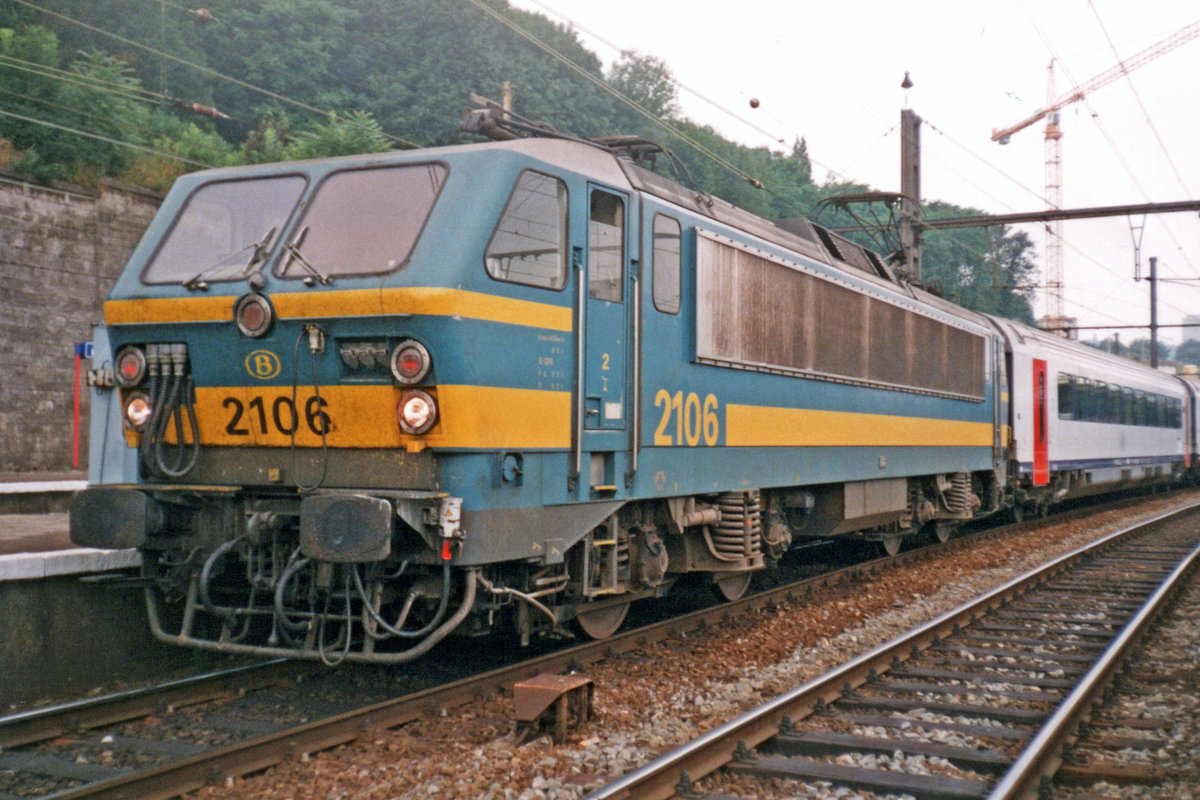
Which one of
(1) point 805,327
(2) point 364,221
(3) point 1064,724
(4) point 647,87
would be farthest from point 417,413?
(4) point 647,87

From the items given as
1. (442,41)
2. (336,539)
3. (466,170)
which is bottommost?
(336,539)

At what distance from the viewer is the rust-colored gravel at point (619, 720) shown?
15.5 ft

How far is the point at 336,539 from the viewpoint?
5418 mm

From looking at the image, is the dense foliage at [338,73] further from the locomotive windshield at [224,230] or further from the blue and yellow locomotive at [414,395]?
the blue and yellow locomotive at [414,395]

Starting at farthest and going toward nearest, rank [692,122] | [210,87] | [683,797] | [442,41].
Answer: [692,122] < [442,41] < [210,87] < [683,797]

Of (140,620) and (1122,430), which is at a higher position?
(1122,430)

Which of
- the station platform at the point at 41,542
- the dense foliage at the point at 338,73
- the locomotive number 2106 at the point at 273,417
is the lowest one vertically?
the station platform at the point at 41,542

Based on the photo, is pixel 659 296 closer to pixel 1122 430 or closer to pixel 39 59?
pixel 1122 430

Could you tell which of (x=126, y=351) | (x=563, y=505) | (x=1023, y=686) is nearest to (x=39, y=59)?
(x=126, y=351)

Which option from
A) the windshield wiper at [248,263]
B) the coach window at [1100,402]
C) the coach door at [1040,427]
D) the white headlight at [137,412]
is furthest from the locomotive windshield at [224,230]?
the coach window at [1100,402]

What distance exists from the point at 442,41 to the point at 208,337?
150 ft

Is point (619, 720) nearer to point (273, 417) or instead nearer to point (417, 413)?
point (417, 413)

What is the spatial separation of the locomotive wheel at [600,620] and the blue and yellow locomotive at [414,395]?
28 mm

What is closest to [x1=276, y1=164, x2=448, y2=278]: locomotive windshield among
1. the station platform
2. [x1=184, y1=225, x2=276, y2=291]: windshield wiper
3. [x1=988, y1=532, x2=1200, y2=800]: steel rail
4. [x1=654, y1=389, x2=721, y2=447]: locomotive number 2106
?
[x1=184, y1=225, x2=276, y2=291]: windshield wiper
